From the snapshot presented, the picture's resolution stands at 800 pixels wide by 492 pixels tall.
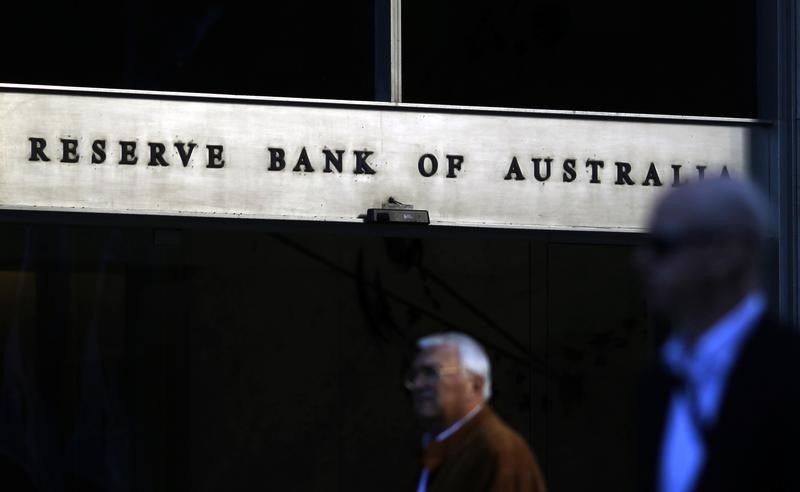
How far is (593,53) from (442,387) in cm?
675

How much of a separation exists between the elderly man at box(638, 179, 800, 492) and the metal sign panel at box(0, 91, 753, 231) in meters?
7.01

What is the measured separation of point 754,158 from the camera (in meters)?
10.4

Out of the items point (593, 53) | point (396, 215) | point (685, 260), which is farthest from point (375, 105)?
point (685, 260)

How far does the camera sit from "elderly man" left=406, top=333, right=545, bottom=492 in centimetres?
472

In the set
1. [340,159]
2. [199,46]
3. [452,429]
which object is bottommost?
[452,429]

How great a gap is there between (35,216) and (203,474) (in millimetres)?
3767

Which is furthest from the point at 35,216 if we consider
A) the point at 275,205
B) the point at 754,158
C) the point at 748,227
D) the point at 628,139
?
the point at 748,227

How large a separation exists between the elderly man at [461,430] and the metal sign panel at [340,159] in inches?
183

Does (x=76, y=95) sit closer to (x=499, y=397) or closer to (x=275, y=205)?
(x=275, y=205)

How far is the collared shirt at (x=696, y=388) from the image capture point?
8.61ft

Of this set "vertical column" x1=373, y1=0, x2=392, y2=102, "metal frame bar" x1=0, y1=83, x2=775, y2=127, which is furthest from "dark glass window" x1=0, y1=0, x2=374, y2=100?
"metal frame bar" x1=0, y1=83, x2=775, y2=127

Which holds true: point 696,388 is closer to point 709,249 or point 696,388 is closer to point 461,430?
point 709,249

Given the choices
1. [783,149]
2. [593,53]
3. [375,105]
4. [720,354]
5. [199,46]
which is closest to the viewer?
[720,354]

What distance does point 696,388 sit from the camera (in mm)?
2686
